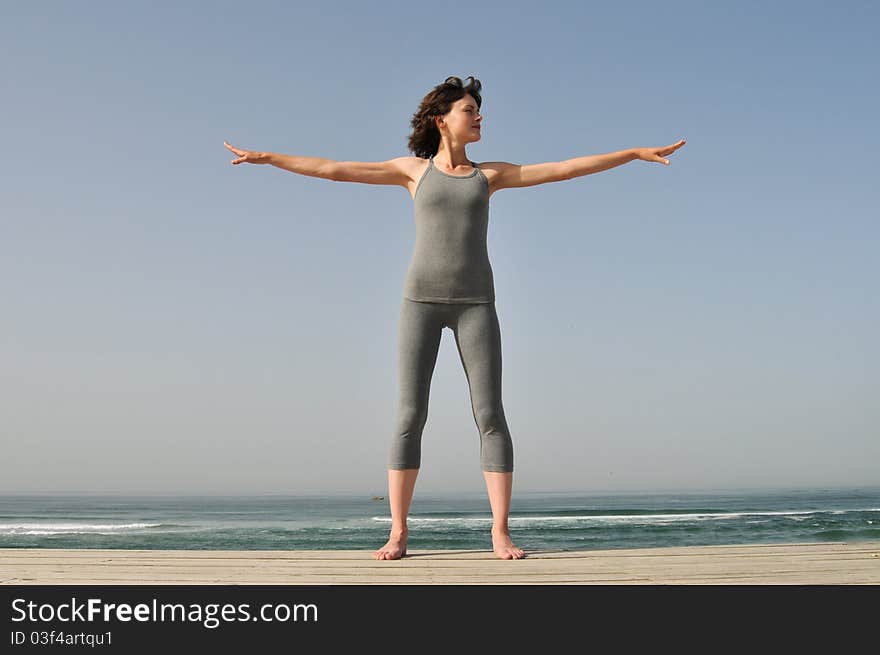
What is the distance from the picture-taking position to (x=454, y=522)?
69.5 ft

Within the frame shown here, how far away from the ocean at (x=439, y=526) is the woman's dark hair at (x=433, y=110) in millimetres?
9447

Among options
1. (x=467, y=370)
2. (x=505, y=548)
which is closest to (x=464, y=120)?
(x=467, y=370)

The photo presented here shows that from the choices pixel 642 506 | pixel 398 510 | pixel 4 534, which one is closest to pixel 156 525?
pixel 4 534

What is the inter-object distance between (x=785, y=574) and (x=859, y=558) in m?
0.87

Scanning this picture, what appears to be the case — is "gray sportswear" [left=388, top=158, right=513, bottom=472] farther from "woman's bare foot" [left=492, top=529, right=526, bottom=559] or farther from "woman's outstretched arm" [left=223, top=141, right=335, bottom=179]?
"woman's outstretched arm" [left=223, top=141, right=335, bottom=179]

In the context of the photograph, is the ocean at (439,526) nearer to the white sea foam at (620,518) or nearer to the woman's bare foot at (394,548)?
the white sea foam at (620,518)

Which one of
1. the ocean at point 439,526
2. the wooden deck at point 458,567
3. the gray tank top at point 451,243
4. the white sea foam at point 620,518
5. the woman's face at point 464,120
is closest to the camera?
the wooden deck at point 458,567

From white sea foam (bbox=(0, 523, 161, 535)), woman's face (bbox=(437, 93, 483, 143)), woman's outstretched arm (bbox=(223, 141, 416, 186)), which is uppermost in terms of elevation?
woman's face (bbox=(437, 93, 483, 143))

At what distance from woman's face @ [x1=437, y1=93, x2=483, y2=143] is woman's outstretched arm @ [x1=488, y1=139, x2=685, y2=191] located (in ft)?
0.67

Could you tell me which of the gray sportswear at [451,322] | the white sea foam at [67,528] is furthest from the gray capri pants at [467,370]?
the white sea foam at [67,528]

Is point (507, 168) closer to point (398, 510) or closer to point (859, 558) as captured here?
point (398, 510)

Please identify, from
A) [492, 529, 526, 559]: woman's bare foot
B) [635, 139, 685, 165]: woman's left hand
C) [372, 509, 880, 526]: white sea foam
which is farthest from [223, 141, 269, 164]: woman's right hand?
[372, 509, 880, 526]: white sea foam

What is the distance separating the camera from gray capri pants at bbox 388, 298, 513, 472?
14.5ft

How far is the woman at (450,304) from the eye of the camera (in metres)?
4.41
